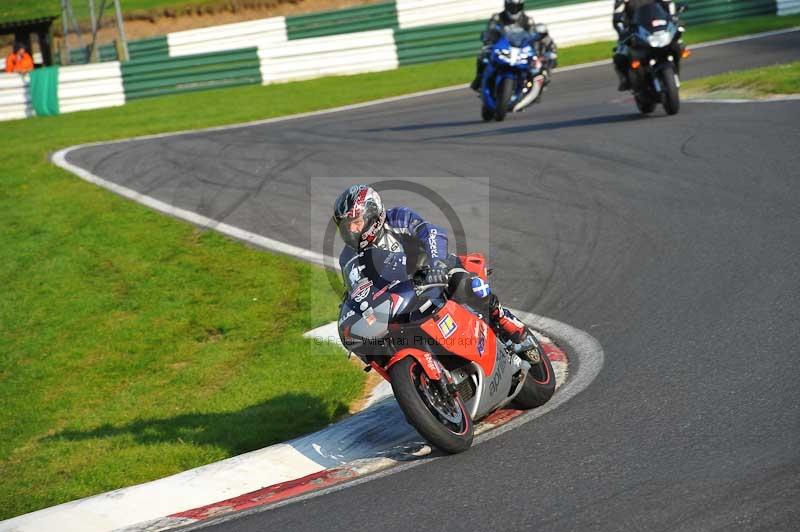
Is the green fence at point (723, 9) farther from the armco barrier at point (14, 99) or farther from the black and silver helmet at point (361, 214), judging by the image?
the black and silver helmet at point (361, 214)

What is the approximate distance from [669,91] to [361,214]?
9832mm

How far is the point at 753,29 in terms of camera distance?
27.0 meters

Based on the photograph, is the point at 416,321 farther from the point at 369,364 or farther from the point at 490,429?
the point at 490,429

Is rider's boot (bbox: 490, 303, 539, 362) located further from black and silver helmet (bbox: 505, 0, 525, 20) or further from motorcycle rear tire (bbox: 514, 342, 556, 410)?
black and silver helmet (bbox: 505, 0, 525, 20)

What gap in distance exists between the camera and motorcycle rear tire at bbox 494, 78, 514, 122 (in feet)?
56.5

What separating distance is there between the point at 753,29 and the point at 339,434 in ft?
78.0

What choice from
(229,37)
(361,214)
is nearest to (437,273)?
(361,214)

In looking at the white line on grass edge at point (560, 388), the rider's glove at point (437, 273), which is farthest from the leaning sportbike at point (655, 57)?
the rider's glove at point (437, 273)

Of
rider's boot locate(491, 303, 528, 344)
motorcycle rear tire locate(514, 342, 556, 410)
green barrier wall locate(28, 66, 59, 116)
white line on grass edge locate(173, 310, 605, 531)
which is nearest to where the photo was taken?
white line on grass edge locate(173, 310, 605, 531)

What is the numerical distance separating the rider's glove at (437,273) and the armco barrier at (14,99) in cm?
2410

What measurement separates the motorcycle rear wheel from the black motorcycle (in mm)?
9994

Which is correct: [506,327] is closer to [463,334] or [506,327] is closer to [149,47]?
[463,334]

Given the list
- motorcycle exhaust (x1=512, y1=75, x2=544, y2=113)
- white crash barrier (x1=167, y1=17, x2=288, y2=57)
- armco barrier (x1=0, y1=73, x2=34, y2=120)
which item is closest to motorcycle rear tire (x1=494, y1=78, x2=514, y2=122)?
motorcycle exhaust (x1=512, y1=75, x2=544, y2=113)

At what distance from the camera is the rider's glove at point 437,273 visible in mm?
5832
